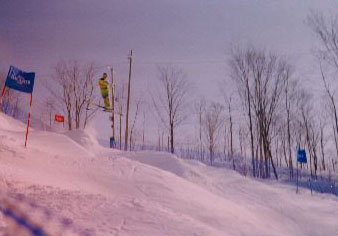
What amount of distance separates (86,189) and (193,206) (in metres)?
2.56

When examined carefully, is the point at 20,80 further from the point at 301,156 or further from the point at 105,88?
the point at 301,156

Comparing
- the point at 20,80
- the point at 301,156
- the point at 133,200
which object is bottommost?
the point at 133,200

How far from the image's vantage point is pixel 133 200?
19.5 feet

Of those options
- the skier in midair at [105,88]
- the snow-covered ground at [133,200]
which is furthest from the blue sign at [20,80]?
the skier in midair at [105,88]

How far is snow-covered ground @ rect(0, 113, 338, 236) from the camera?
4.62 m

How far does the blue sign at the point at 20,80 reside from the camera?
832 cm

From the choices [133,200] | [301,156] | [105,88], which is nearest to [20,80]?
[133,200]

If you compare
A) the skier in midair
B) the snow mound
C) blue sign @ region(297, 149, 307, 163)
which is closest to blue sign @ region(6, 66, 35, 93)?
the snow mound

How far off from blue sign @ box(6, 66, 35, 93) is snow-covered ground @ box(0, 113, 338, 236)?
→ 59.6 inches

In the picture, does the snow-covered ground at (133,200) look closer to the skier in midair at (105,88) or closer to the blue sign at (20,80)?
the blue sign at (20,80)

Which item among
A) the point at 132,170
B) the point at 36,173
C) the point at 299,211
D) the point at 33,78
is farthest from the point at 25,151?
the point at 299,211

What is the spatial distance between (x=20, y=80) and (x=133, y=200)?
5.42 m

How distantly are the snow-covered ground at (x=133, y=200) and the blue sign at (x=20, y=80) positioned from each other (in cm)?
151

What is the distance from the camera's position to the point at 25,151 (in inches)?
315
